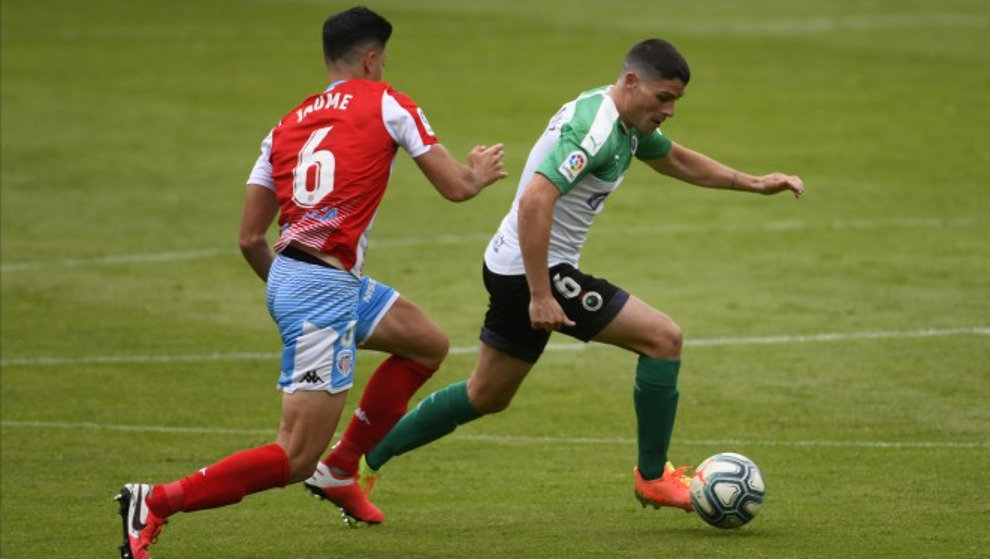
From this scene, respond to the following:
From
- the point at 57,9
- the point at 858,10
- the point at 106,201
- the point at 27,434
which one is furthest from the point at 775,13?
the point at 27,434

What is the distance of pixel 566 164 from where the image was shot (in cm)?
829

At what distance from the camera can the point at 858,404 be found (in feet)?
38.7

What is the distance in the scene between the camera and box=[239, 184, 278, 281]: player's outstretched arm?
337 inches

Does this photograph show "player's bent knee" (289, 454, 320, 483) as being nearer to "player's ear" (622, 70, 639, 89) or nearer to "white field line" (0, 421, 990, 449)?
"player's ear" (622, 70, 639, 89)

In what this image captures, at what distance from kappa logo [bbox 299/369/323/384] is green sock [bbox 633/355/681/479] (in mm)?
1584

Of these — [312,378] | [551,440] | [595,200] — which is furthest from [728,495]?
[551,440]

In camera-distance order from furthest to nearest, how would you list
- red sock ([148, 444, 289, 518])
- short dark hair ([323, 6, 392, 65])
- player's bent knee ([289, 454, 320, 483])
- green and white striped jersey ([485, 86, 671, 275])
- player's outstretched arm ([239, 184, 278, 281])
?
player's outstretched arm ([239, 184, 278, 281]) < green and white striped jersey ([485, 86, 671, 275]) < short dark hair ([323, 6, 392, 65]) < player's bent knee ([289, 454, 320, 483]) < red sock ([148, 444, 289, 518])

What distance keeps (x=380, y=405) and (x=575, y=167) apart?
161cm

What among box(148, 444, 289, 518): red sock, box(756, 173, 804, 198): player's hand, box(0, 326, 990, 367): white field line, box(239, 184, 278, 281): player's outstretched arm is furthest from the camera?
box(0, 326, 990, 367): white field line

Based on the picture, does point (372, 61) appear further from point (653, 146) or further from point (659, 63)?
point (653, 146)

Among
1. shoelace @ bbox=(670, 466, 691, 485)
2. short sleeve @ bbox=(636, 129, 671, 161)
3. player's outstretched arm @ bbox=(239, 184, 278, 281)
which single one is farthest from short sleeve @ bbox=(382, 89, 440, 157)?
shoelace @ bbox=(670, 466, 691, 485)

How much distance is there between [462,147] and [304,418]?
1512 cm

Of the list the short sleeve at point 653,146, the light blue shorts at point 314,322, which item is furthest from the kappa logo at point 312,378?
the short sleeve at point 653,146

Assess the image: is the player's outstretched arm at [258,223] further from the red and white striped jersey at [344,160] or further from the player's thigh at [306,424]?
the player's thigh at [306,424]
